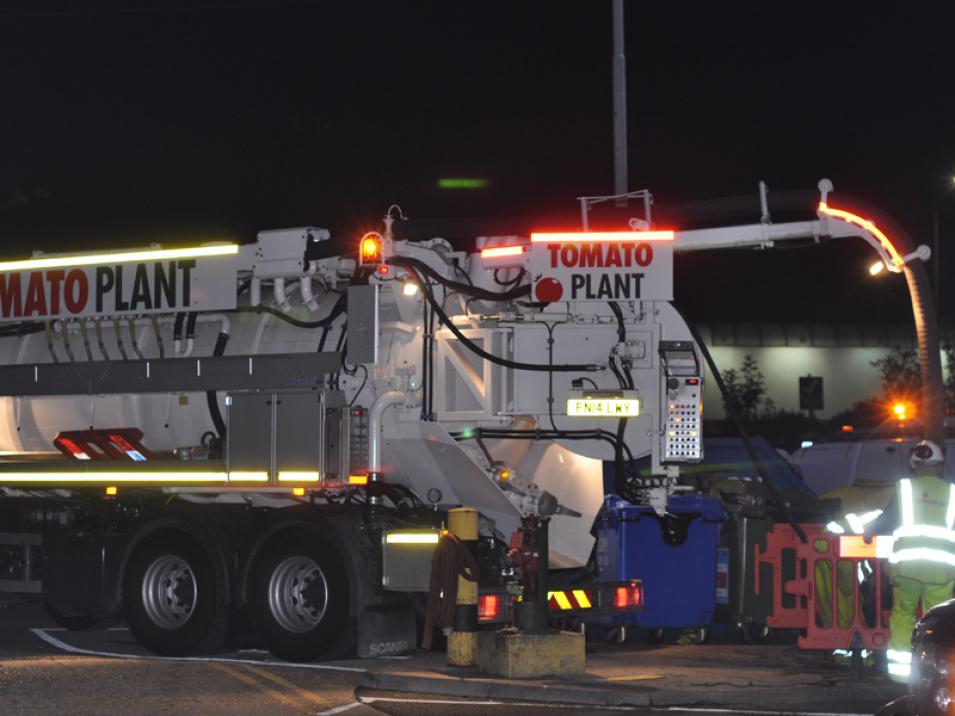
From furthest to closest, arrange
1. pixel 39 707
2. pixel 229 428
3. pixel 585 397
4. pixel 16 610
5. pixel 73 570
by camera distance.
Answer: pixel 16 610 → pixel 73 570 → pixel 229 428 → pixel 585 397 → pixel 39 707

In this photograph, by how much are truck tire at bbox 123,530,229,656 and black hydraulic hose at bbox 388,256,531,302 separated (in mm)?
3026

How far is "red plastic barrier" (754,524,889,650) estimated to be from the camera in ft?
39.1

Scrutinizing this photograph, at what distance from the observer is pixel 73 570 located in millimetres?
Answer: 14141

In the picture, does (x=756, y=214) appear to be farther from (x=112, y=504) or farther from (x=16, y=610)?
(x=16, y=610)

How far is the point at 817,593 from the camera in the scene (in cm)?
1221

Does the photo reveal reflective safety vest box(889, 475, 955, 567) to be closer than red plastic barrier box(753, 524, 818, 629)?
Yes

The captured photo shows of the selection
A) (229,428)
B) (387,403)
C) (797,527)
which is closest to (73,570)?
(229,428)

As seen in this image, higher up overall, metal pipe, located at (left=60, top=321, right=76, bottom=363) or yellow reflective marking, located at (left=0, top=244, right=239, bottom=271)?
yellow reflective marking, located at (left=0, top=244, right=239, bottom=271)

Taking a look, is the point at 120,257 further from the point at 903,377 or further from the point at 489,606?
the point at 903,377

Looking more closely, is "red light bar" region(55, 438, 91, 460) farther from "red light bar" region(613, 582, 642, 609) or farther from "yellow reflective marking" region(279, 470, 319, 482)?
"red light bar" region(613, 582, 642, 609)

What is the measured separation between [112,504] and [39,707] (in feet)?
15.1

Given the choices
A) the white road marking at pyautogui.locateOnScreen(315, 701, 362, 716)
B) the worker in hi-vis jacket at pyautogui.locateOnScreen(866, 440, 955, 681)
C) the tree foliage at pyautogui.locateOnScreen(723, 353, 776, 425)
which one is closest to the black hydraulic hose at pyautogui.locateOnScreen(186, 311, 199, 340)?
the white road marking at pyautogui.locateOnScreen(315, 701, 362, 716)

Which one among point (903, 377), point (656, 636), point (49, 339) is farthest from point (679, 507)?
point (903, 377)

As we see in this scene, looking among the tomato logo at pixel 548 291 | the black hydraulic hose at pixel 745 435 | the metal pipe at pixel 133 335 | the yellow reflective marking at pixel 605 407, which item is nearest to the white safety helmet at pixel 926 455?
the black hydraulic hose at pixel 745 435
